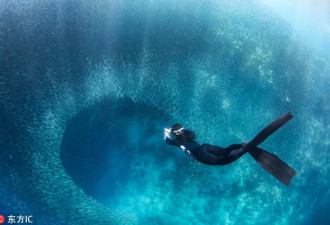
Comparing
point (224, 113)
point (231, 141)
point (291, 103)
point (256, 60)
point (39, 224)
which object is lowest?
point (39, 224)

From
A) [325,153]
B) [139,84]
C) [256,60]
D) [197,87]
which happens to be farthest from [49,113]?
[325,153]

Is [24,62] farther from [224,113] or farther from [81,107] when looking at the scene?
[224,113]

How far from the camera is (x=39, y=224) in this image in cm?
845

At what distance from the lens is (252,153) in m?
4.16

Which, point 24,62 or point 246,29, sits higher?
point 246,29

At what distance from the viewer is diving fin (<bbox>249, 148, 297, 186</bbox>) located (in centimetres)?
398

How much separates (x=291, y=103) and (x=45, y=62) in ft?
45.3

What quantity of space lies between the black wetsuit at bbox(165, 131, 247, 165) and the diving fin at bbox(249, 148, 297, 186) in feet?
1.10

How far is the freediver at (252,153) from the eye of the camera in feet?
12.0

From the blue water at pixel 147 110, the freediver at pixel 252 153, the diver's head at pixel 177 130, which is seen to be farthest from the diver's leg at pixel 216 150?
the blue water at pixel 147 110

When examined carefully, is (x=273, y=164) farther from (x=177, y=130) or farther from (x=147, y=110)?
(x=147, y=110)

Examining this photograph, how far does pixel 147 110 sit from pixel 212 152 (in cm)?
580

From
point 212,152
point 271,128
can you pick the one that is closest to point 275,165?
point 271,128

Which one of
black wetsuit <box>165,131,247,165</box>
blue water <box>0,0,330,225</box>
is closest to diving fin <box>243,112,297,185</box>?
black wetsuit <box>165,131,247,165</box>
